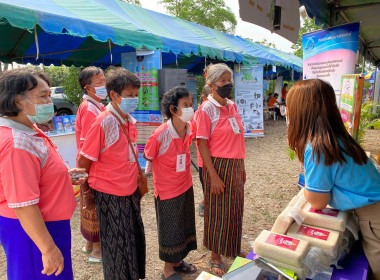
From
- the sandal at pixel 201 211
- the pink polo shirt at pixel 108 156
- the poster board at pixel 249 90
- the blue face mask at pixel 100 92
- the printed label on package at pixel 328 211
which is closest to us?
the printed label on package at pixel 328 211

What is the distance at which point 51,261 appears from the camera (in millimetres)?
1308

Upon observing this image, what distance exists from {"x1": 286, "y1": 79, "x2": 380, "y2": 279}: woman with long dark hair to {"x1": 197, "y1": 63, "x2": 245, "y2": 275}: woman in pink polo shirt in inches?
40.4

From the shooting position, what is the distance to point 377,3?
3564 millimetres

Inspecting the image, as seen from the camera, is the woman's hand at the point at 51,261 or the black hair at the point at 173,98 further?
the black hair at the point at 173,98

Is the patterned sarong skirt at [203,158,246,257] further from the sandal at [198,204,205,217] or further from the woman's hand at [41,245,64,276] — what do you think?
the woman's hand at [41,245,64,276]

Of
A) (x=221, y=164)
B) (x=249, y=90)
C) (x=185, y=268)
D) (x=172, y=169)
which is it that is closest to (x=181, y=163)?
(x=172, y=169)

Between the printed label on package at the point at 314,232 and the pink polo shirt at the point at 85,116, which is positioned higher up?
the pink polo shirt at the point at 85,116

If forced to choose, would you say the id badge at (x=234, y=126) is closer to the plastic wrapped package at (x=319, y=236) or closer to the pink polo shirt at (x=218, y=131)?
the pink polo shirt at (x=218, y=131)

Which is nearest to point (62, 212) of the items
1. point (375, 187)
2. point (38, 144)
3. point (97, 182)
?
point (38, 144)

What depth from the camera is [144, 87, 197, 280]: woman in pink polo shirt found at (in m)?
2.33

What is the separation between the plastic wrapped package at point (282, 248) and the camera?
1146mm

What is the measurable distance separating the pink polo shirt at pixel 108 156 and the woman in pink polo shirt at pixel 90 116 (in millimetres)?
793

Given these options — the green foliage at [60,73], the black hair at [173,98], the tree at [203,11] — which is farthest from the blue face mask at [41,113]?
the tree at [203,11]

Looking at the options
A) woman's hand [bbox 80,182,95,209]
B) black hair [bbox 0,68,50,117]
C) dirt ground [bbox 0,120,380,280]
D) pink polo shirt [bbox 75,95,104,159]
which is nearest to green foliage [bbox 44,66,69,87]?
dirt ground [bbox 0,120,380,280]
